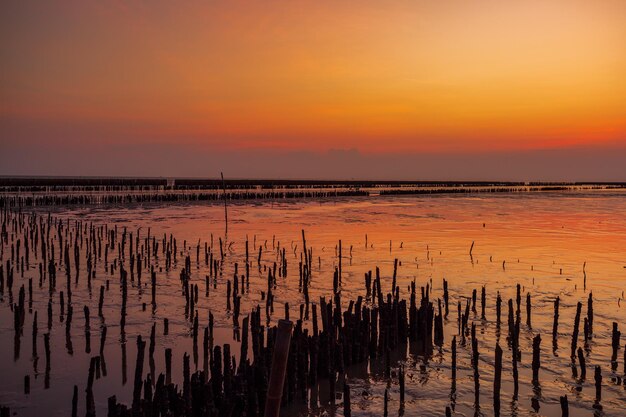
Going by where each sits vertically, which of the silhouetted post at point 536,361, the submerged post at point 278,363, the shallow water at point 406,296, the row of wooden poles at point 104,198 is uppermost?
the submerged post at point 278,363

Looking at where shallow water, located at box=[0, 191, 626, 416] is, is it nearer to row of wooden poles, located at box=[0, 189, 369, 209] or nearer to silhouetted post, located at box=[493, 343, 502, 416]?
silhouetted post, located at box=[493, 343, 502, 416]

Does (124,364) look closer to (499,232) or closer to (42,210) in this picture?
(499,232)

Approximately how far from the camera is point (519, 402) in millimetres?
9242

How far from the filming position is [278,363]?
14.0 feet

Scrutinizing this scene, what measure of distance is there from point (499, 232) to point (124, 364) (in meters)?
32.6

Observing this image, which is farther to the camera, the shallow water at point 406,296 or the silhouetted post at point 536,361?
the silhouetted post at point 536,361

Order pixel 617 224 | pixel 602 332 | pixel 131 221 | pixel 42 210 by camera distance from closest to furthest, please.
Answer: pixel 602 332 < pixel 131 221 < pixel 617 224 < pixel 42 210

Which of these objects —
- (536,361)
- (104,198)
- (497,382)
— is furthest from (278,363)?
(104,198)

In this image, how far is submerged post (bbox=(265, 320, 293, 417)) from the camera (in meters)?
4.17

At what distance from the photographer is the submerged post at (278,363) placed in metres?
4.17

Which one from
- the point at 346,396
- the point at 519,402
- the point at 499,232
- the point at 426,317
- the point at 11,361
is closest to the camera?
the point at 346,396

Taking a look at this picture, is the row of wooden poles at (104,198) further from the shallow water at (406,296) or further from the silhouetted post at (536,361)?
the silhouetted post at (536,361)

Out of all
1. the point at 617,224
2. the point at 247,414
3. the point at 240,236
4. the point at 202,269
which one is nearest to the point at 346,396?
the point at 247,414

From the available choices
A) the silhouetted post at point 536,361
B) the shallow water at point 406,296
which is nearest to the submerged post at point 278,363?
the shallow water at point 406,296
